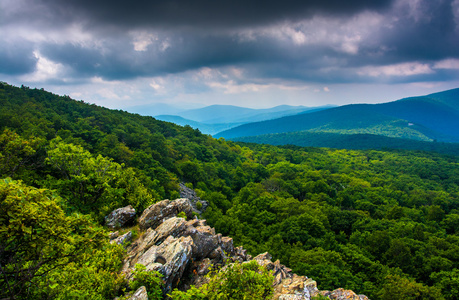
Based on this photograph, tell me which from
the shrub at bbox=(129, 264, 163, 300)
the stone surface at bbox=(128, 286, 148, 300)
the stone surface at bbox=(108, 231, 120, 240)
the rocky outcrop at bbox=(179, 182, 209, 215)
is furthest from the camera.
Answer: the rocky outcrop at bbox=(179, 182, 209, 215)

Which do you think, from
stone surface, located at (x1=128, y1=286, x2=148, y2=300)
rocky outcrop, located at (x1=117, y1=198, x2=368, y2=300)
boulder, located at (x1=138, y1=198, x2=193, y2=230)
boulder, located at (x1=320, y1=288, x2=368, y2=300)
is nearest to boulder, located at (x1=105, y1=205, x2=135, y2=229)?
boulder, located at (x1=138, y1=198, x2=193, y2=230)

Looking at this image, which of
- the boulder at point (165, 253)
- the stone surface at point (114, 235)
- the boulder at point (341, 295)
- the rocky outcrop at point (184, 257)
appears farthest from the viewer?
the stone surface at point (114, 235)

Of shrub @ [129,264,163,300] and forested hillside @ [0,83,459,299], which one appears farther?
shrub @ [129,264,163,300]

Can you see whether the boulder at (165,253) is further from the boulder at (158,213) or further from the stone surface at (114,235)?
Result: the boulder at (158,213)

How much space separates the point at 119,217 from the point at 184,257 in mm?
9136

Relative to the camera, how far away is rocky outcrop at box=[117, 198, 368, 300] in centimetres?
1409

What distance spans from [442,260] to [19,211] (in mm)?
41827

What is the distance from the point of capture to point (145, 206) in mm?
24016

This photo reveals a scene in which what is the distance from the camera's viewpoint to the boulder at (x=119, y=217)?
66.6ft

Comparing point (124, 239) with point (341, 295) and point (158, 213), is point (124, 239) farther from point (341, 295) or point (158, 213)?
point (341, 295)

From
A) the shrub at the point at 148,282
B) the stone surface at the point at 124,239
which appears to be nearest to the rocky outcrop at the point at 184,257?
the stone surface at the point at 124,239

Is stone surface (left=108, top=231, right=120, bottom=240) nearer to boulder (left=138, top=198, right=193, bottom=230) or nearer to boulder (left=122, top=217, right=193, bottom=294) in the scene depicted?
boulder (left=122, top=217, right=193, bottom=294)

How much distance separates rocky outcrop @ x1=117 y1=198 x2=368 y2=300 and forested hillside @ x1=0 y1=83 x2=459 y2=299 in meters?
2.00

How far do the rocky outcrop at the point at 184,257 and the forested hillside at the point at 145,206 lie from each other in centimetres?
200
